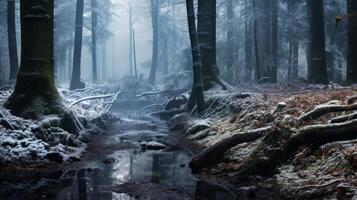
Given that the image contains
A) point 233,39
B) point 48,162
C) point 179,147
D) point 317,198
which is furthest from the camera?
point 233,39

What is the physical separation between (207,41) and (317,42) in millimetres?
4865

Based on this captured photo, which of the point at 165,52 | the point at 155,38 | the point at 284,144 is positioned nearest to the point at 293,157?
the point at 284,144

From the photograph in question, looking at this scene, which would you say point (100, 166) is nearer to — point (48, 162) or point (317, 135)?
point (48, 162)

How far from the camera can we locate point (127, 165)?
9.09m

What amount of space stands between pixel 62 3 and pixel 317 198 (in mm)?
38508

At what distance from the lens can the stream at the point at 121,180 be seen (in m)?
6.45

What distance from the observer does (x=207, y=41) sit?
57.7 feet

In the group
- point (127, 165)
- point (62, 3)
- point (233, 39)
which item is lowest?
point (127, 165)

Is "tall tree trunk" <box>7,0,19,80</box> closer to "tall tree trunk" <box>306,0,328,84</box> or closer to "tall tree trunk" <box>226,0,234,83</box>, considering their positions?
"tall tree trunk" <box>226,0,234,83</box>

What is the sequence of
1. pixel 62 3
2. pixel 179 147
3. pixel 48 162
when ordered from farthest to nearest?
pixel 62 3 → pixel 179 147 → pixel 48 162

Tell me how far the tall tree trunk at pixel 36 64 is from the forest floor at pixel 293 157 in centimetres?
441

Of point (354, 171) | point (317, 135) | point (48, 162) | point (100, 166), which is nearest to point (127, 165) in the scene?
point (100, 166)

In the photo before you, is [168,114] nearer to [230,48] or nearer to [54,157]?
[54,157]

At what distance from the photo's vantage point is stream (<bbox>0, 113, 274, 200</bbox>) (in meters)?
6.45
